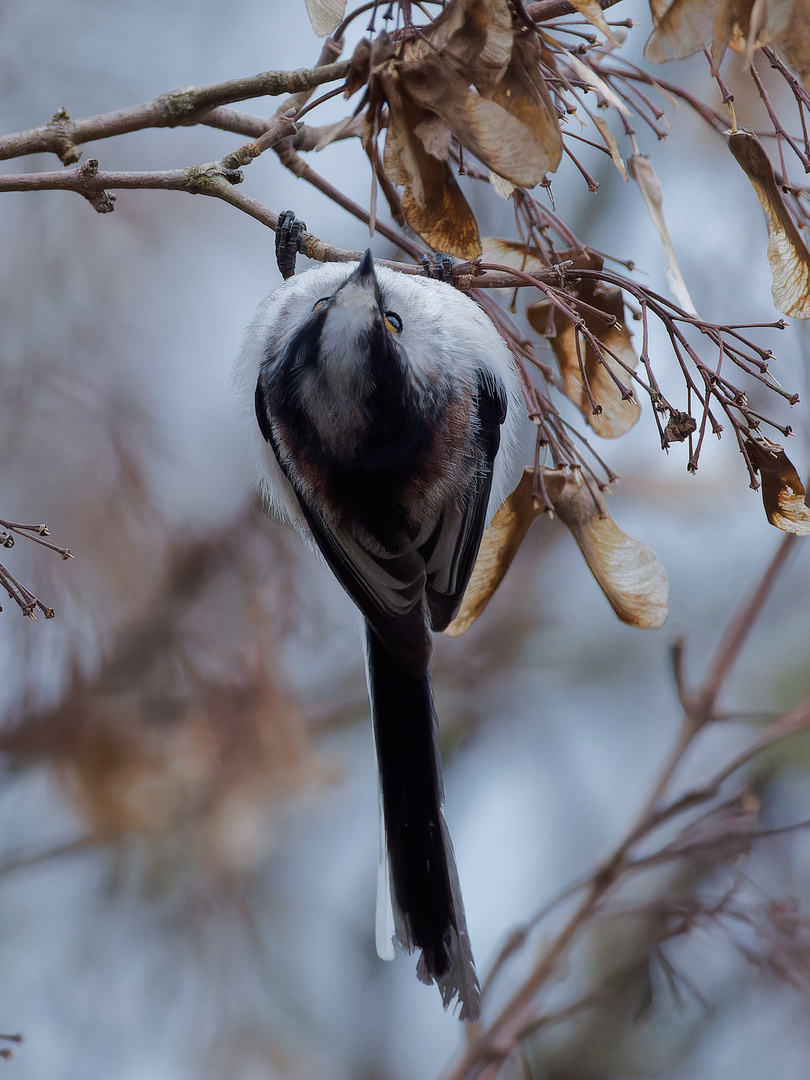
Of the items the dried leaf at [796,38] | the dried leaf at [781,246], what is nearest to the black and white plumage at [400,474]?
the dried leaf at [781,246]

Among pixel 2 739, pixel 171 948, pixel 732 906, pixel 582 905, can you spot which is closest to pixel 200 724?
pixel 2 739

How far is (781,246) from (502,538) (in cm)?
63

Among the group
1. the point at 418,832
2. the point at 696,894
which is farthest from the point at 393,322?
the point at 696,894

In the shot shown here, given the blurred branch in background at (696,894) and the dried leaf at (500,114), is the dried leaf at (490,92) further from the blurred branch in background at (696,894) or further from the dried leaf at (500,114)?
the blurred branch in background at (696,894)

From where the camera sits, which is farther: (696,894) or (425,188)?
(696,894)

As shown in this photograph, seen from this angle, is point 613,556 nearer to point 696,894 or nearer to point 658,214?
point 658,214

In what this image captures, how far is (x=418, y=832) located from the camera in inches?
72.1

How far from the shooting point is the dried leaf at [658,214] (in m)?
1.41

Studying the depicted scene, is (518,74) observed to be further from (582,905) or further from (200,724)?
(200,724)

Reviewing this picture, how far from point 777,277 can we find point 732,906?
1266 millimetres

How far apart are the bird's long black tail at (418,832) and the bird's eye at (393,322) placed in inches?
26.1

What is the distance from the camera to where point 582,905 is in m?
1.79

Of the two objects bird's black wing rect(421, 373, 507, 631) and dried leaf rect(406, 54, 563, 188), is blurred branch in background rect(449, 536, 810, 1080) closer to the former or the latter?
bird's black wing rect(421, 373, 507, 631)

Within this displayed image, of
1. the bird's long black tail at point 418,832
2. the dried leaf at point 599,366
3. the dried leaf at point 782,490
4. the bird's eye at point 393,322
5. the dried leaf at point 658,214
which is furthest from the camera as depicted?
the bird's eye at point 393,322
